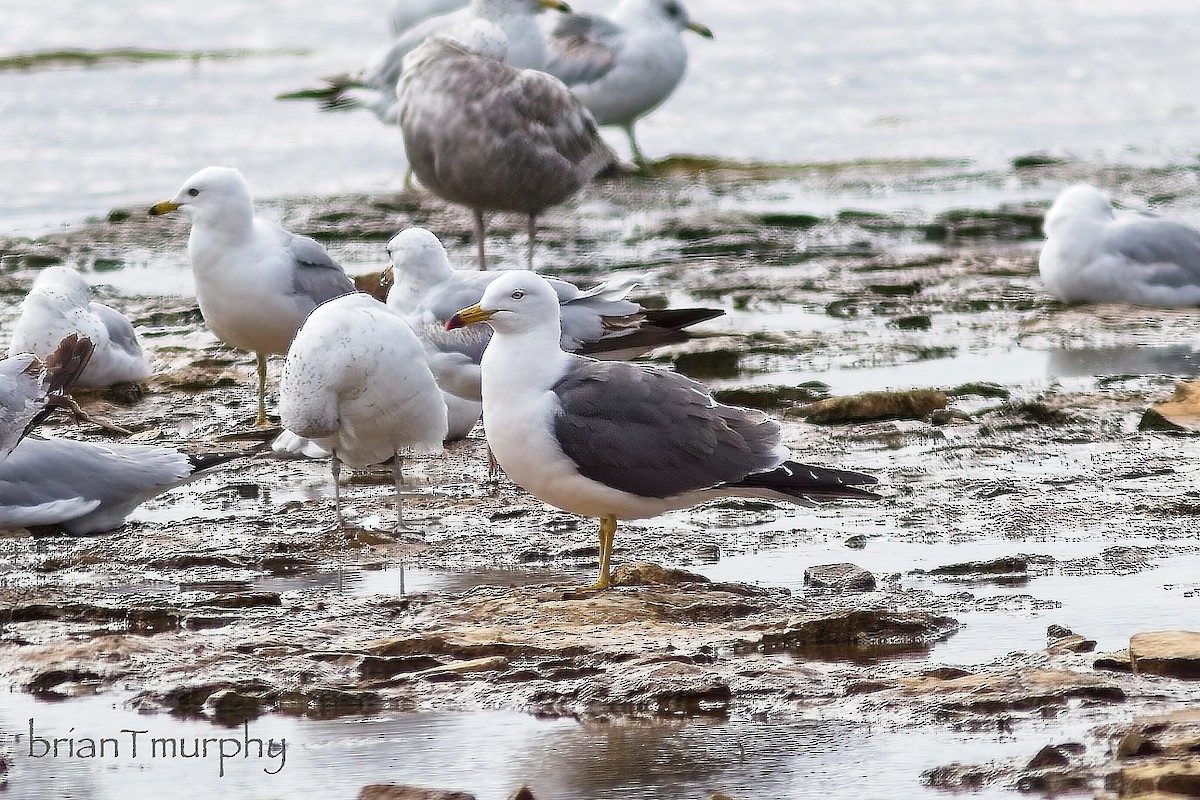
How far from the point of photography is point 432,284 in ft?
23.7

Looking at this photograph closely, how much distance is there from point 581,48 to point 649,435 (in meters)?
9.75

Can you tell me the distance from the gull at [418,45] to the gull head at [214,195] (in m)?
4.43

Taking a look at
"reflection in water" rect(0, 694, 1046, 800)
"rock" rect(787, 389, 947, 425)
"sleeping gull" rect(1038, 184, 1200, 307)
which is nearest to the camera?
"reflection in water" rect(0, 694, 1046, 800)

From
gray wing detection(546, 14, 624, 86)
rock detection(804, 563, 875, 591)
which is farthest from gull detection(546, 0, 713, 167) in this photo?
rock detection(804, 563, 875, 591)

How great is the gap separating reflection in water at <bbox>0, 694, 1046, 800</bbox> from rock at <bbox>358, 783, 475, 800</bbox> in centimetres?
6

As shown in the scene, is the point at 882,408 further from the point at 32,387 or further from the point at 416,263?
the point at 32,387

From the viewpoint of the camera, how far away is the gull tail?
543cm

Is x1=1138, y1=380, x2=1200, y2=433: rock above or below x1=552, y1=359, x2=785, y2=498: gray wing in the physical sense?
below

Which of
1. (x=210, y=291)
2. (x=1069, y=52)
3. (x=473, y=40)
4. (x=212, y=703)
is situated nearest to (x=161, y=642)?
(x=212, y=703)

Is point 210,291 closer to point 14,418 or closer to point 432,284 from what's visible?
point 432,284

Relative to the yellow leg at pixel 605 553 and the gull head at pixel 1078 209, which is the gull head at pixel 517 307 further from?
the gull head at pixel 1078 209

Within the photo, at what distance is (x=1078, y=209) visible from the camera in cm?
977

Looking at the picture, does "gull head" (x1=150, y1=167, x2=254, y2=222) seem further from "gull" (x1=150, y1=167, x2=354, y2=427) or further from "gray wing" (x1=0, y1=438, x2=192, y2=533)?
"gray wing" (x1=0, y1=438, x2=192, y2=533)

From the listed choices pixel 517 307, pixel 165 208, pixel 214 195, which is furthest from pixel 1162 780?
pixel 165 208
